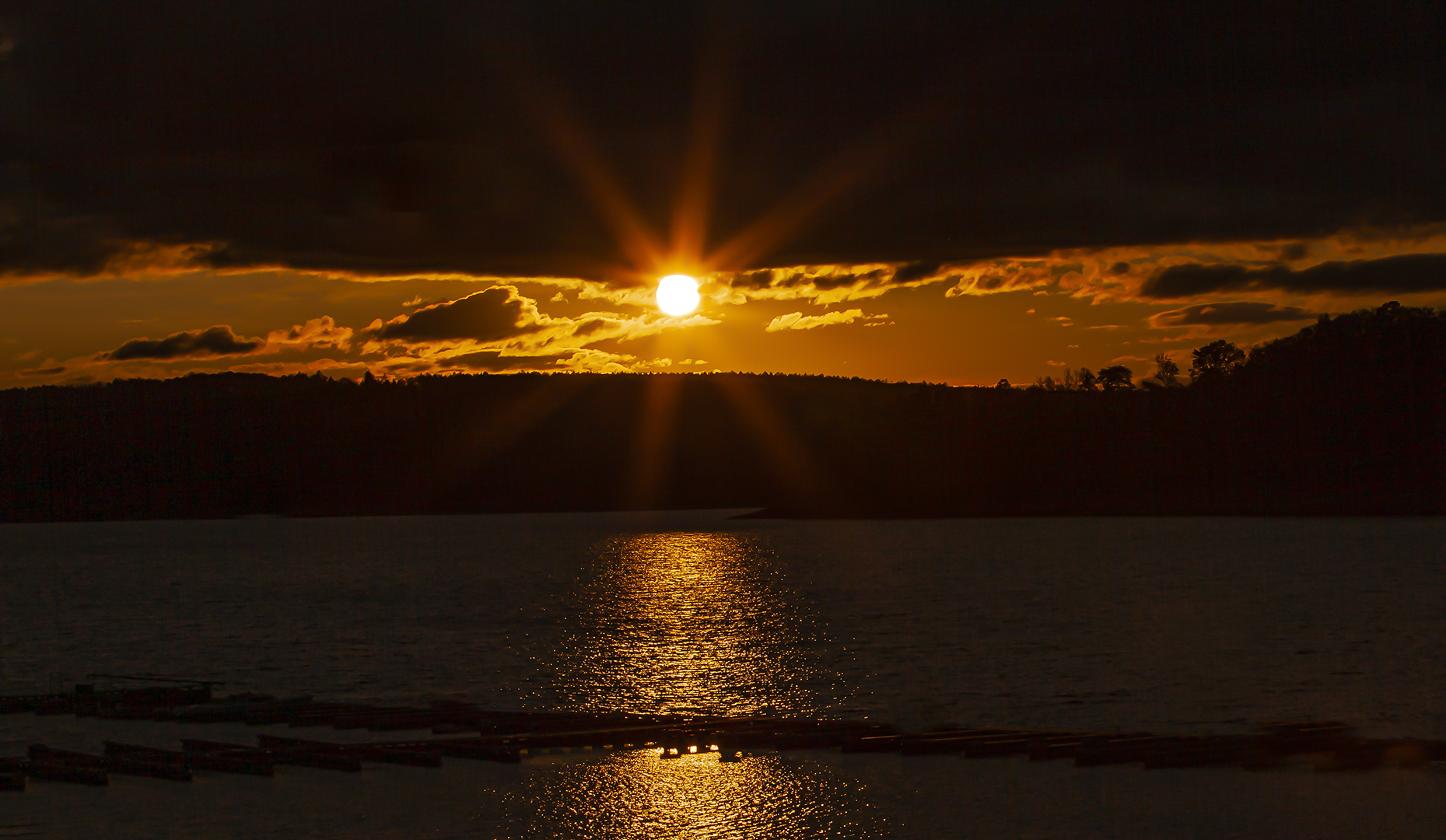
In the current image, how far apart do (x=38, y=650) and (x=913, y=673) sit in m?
43.7

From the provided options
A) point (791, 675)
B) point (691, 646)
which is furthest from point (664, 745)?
point (691, 646)

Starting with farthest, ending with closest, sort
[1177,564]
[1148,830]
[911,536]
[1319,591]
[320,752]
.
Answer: [911,536], [1177,564], [1319,591], [320,752], [1148,830]

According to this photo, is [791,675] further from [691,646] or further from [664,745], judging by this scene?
[664,745]

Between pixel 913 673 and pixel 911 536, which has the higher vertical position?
Result: pixel 911 536

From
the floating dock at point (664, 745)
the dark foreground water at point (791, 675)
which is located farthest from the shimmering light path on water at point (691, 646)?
the floating dock at point (664, 745)

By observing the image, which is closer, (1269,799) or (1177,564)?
(1269,799)

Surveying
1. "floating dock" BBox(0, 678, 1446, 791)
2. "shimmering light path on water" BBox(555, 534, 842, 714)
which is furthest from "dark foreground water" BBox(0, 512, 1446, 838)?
"floating dock" BBox(0, 678, 1446, 791)

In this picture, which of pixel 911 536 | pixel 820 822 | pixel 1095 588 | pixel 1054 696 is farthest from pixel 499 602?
pixel 911 536

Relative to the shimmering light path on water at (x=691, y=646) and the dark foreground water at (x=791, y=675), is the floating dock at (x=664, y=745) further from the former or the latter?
the shimmering light path on water at (x=691, y=646)

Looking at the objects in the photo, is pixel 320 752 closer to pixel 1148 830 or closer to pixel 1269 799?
pixel 1148 830

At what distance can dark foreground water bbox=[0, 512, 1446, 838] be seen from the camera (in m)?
23.8

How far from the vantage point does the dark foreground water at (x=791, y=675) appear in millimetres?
23766

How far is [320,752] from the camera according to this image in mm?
28328

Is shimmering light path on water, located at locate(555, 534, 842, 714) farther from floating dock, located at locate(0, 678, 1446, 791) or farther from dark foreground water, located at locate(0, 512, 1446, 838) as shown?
floating dock, located at locate(0, 678, 1446, 791)
